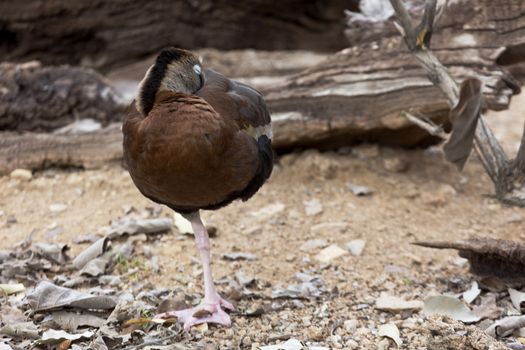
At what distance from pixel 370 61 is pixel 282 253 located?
154 centimetres

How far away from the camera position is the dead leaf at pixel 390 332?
3.40 meters

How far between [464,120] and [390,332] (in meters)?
1.24

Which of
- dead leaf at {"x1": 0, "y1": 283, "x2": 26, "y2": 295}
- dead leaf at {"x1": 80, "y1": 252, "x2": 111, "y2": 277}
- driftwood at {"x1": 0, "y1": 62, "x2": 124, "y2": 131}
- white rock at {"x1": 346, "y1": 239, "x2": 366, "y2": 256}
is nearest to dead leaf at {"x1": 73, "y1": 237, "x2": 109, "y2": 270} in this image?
dead leaf at {"x1": 80, "y1": 252, "x2": 111, "y2": 277}

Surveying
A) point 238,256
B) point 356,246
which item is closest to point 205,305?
point 238,256

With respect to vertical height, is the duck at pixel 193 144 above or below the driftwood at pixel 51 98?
above

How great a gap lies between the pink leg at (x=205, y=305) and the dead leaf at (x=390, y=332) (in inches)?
26.5

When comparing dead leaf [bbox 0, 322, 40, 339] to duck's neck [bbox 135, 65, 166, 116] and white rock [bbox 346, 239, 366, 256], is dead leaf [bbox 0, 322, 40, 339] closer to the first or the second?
duck's neck [bbox 135, 65, 166, 116]

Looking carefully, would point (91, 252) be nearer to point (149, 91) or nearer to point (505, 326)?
point (149, 91)

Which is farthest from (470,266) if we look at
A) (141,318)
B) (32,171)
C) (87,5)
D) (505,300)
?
(87,5)

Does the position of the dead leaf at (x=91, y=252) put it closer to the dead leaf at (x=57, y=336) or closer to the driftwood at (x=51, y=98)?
the dead leaf at (x=57, y=336)

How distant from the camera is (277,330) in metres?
3.58

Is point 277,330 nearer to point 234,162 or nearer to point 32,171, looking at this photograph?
point 234,162

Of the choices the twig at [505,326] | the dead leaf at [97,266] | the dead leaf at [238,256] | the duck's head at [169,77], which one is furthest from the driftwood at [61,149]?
the twig at [505,326]

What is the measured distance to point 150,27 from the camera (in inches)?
251
